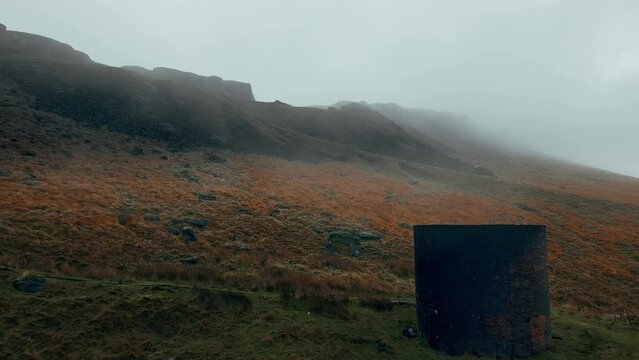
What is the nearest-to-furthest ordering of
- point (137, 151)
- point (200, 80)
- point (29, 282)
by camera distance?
point (29, 282) < point (137, 151) < point (200, 80)

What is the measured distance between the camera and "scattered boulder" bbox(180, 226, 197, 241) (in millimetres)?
25428

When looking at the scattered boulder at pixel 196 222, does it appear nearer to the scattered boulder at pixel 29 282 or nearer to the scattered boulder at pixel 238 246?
the scattered boulder at pixel 238 246

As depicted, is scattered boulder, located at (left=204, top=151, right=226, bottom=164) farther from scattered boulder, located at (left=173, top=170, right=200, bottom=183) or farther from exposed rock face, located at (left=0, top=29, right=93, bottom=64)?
exposed rock face, located at (left=0, top=29, right=93, bottom=64)

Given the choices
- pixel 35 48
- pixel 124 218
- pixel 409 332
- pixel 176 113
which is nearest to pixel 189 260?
pixel 124 218

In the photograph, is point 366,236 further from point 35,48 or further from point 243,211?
point 35,48

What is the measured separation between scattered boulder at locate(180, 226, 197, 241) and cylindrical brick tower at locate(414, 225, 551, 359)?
47.3 feet

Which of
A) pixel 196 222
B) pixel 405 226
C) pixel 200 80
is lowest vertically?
pixel 405 226

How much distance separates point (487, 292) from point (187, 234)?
1688cm

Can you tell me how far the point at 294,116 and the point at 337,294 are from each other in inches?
2127

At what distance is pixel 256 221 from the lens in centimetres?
3069

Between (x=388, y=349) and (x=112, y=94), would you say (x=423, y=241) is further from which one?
(x=112, y=94)

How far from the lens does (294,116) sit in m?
71.3

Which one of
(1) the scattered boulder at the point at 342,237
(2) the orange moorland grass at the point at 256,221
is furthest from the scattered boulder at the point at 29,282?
(1) the scattered boulder at the point at 342,237

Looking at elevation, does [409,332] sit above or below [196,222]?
below
